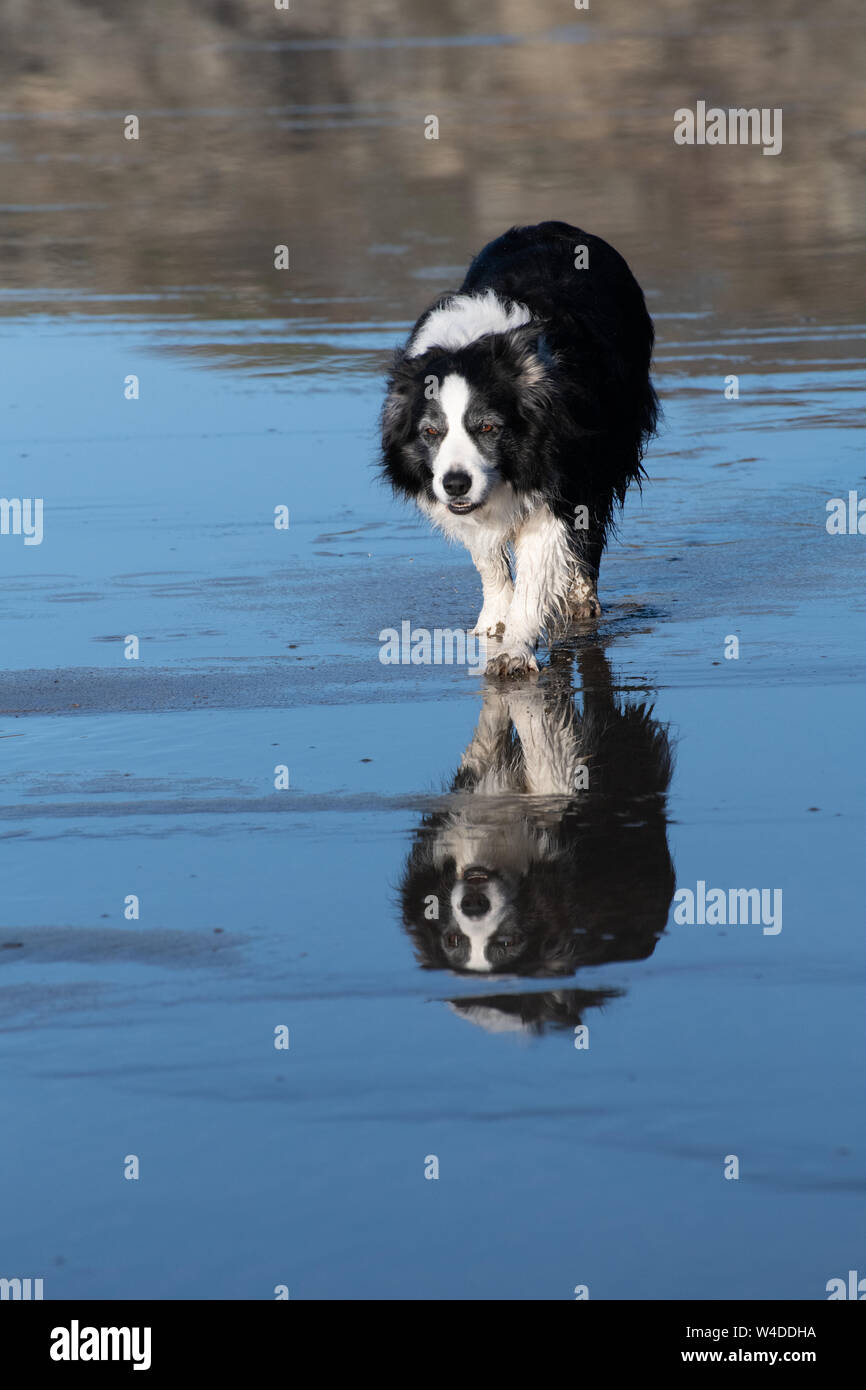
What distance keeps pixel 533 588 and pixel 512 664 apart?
1.53 feet

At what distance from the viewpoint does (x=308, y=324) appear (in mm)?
14422

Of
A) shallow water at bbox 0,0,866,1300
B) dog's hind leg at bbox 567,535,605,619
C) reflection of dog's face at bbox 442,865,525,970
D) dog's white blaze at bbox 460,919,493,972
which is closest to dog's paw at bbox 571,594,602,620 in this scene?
dog's hind leg at bbox 567,535,605,619

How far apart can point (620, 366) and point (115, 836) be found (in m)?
3.79

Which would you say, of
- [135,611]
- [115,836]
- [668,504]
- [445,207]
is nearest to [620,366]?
[668,504]

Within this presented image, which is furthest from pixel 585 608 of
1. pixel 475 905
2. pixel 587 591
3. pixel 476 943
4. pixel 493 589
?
pixel 476 943

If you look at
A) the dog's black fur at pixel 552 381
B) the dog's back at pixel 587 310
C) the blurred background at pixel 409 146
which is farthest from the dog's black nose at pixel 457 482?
the blurred background at pixel 409 146

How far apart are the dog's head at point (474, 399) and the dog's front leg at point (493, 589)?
0.25 m

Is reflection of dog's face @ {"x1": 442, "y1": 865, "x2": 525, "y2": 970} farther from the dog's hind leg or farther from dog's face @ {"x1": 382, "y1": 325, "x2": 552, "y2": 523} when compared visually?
the dog's hind leg

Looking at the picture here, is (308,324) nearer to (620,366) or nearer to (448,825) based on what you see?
(620,366)

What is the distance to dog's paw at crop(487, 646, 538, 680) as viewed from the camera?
7281 millimetres

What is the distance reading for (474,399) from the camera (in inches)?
291

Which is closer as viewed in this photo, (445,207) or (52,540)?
(52,540)

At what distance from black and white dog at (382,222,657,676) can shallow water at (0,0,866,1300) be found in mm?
322

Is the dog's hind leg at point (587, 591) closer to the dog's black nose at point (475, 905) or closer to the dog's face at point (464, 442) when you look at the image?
the dog's face at point (464, 442)
